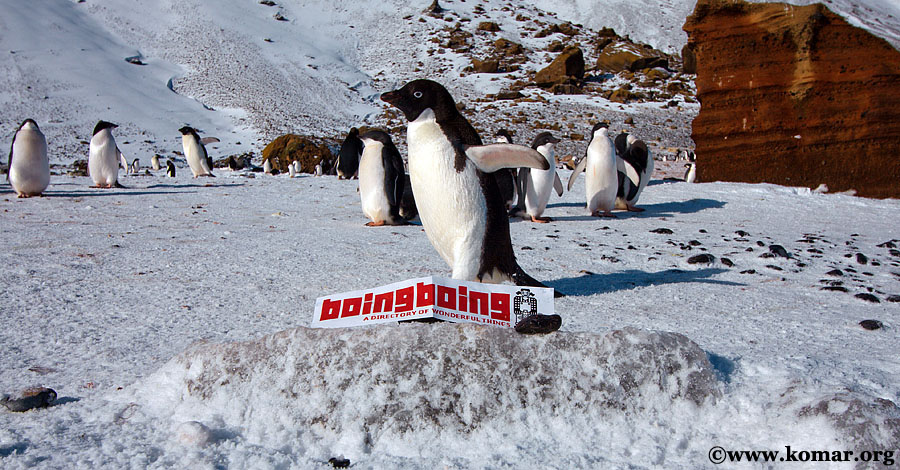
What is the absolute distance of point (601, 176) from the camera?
6.97 metres

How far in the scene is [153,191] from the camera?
8641 millimetres

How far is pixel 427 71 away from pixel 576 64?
8.91 metres

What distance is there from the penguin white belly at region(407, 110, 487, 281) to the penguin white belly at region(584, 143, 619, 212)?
4.40 m

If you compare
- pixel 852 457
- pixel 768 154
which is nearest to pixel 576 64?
pixel 768 154

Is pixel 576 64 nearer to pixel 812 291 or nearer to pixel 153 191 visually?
pixel 153 191

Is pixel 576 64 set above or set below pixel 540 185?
above

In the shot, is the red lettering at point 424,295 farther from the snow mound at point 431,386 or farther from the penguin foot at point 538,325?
the penguin foot at point 538,325

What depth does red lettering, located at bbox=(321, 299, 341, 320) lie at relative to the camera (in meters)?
1.91

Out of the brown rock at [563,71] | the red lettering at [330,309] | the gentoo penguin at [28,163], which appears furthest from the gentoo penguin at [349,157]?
the brown rock at [563,71]

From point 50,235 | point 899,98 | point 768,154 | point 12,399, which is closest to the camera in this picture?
point 12,399

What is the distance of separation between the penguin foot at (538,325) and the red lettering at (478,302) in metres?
0.14

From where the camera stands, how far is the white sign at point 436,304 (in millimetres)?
1855

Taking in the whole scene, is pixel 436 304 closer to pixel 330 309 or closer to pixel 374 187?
pixel 330 309

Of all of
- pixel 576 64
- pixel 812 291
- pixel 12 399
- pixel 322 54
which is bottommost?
pixel 812 291
